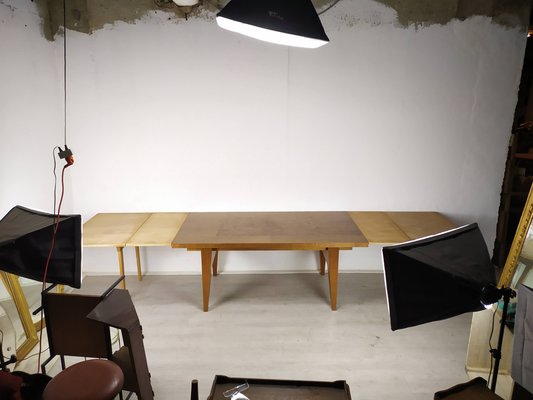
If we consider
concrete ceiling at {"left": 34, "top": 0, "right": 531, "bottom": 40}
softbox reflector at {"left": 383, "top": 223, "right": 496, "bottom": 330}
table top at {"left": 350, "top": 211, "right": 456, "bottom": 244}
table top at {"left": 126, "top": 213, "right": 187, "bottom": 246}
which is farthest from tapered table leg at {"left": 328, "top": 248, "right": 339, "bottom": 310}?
concrete ceiling at {"left": 34, "top": 0, "right": 531, "bottom": 40}

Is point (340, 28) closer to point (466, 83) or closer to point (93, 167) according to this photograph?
point (466, 83)

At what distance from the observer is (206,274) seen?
2885mm

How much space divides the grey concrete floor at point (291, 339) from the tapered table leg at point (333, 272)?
0.34 feet

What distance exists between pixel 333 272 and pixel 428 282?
1.54 metres

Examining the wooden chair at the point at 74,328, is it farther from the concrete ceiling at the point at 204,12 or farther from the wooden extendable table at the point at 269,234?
the concrete ceiling at the point at 204,12

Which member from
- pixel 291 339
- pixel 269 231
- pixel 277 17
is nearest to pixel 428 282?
pixel 277 17

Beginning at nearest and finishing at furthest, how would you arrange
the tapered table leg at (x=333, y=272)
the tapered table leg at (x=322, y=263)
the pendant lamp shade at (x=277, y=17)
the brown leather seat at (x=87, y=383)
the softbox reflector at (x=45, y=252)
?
1. the brown leather seat at (x=87, y=383)
2. the pendant lamp shade at (x=277, y=17)
3. the softbox reflector at (x=45, y=252)
4. the tapered table leg at (x=333, y=272)
5. the tapered table leg at (x=322, y=263)

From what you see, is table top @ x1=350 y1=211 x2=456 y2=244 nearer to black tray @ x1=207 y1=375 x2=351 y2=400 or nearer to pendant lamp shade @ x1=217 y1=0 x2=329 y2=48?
black tray @ x1=207 y1=375 x2=351 y2=400

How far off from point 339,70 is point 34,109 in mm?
2523

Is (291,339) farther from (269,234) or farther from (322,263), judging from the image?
(322,263)

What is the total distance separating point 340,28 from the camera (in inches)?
122

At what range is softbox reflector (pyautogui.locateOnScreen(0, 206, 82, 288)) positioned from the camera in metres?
1.60

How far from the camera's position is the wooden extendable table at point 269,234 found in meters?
2.75

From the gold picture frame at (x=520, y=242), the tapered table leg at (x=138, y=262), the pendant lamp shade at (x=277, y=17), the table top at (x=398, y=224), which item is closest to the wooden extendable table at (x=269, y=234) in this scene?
the table top at (x=398, y=224)
